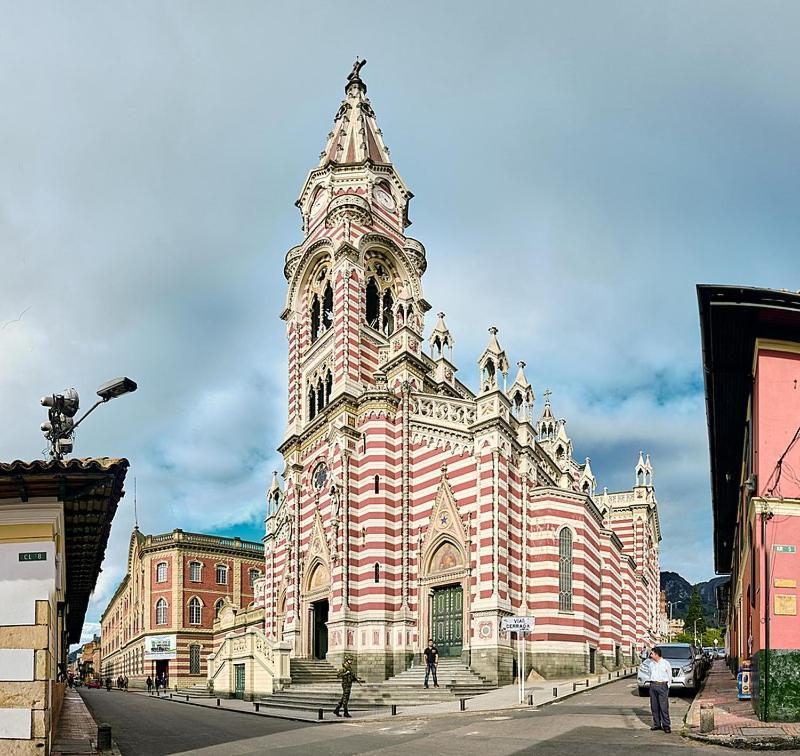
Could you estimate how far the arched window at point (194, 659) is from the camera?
64.9 m

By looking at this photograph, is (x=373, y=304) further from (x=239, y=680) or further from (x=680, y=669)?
(x=680, y=669)

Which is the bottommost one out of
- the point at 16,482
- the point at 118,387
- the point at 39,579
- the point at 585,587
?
the point at 585,587

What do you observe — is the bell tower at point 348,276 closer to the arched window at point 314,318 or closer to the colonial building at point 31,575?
the arched window at point 314,318

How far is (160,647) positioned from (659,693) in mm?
56531

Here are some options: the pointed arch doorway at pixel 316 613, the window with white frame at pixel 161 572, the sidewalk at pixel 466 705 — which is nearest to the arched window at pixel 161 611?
the window with white frame at pixel 161 572

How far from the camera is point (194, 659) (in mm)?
65312

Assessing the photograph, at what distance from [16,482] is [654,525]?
233ft

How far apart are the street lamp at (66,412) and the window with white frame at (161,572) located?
2200 inches

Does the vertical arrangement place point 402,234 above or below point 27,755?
above

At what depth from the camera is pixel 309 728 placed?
21828 mm

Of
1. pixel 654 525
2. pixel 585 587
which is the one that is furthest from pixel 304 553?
pixel 654 525

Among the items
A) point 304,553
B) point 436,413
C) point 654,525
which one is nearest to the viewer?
point 436,413

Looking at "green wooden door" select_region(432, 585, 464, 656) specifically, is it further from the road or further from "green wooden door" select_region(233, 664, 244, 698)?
the road

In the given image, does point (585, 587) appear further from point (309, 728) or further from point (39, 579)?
point (39, 579)
